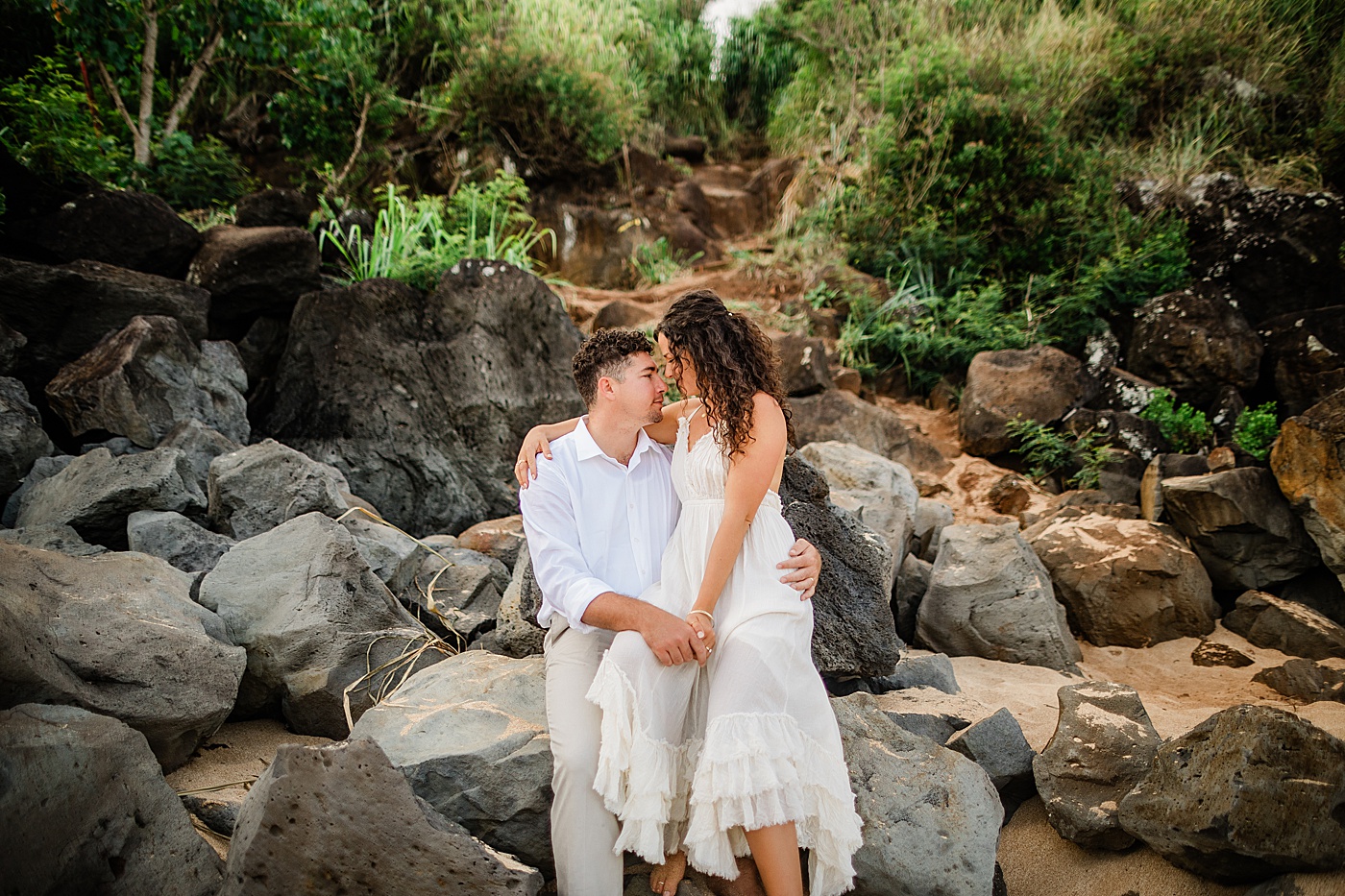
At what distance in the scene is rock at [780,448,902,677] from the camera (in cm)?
325

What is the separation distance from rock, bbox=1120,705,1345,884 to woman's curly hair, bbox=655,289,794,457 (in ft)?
5.64

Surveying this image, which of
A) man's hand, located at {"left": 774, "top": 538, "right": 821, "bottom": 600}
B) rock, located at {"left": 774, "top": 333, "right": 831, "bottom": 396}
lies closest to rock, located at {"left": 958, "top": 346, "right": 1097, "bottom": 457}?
rock, located at {"left": 774, "top": 333, "right": 831, "bottom": 396}

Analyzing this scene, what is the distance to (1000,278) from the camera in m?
8.69

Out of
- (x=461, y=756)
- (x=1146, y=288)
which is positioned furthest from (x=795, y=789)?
(x=1146, y=288)

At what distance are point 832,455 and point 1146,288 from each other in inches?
179

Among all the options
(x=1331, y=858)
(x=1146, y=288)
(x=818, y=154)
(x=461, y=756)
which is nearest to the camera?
(x=1331, y=858)

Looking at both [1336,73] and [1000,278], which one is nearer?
[1336,73]

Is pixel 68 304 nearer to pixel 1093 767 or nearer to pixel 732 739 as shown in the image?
pixel 732 739

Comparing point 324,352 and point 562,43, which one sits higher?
point 562,43

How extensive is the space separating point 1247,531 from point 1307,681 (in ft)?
4.89

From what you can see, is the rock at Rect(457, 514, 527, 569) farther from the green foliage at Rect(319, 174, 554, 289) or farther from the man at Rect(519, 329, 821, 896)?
the green foliage at Rect(319, 174, 554, 289)

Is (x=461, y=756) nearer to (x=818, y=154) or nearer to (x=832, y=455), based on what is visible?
(x=832, y=455)

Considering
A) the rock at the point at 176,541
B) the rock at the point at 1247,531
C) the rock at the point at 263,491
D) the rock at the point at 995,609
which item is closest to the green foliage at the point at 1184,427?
the rock at the point at 1247,531

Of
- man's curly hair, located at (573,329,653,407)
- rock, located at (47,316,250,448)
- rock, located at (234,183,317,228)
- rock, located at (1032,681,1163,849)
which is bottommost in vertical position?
rock, located at (1032,681,1163,849)
